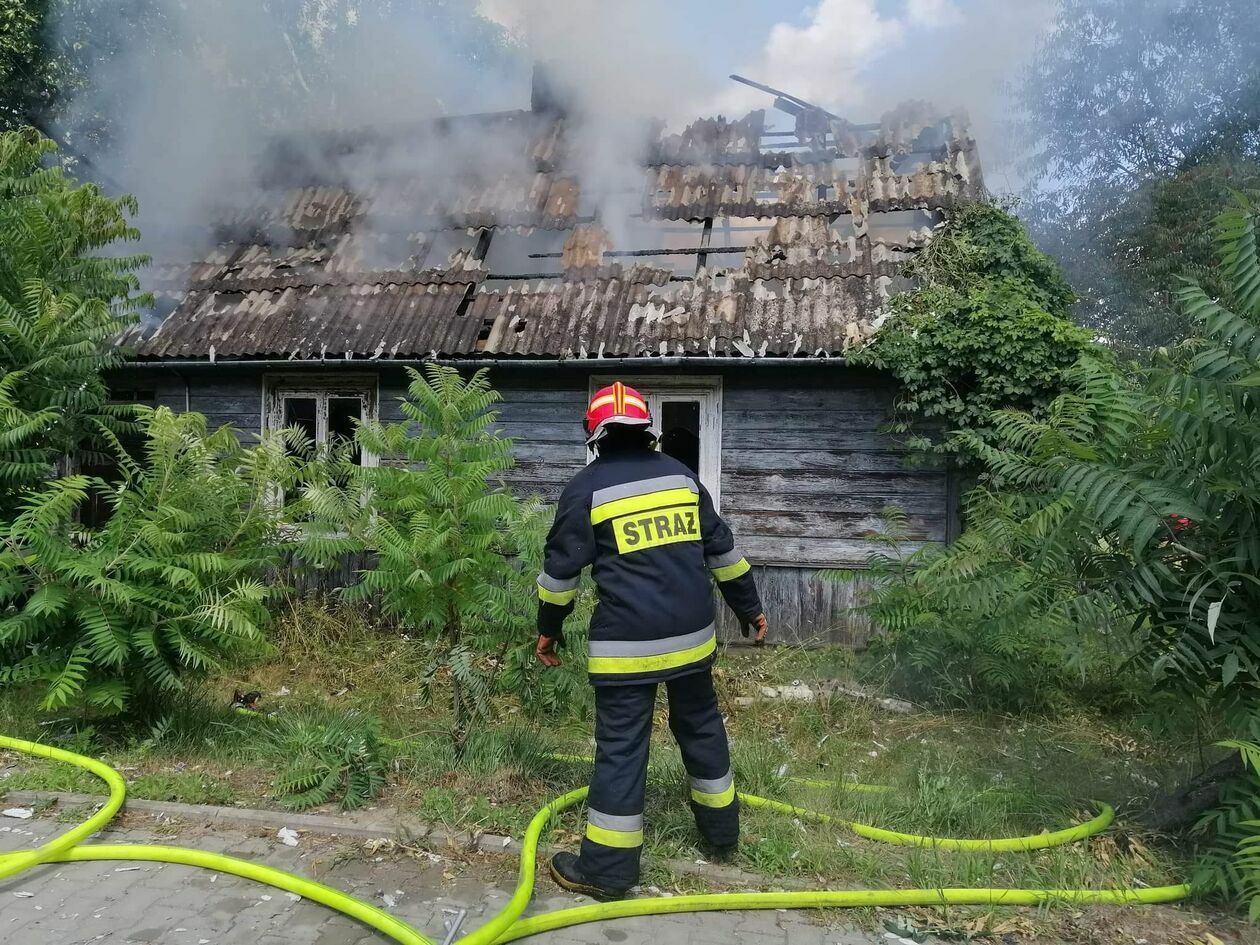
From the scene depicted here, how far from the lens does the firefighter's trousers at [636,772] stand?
328cm

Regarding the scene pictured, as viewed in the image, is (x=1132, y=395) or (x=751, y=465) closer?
(x=1132, y=395)

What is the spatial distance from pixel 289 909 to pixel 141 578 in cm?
227

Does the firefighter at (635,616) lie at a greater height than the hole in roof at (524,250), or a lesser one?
lesser

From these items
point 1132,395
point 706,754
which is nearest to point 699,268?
point 1132,395

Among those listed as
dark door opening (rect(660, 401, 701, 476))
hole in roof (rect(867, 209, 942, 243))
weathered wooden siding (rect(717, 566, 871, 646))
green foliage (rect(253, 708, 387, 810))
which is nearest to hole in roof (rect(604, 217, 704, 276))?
dark door opening (rect(660, 401, 701, 476))

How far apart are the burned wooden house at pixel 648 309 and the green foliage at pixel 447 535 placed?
117 inches

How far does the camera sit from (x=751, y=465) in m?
7.73

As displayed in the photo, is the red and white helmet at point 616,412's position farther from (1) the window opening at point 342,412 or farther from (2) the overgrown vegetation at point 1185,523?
(1) the window opening at point 342,412

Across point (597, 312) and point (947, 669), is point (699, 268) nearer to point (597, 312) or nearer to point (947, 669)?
point (597, 312)

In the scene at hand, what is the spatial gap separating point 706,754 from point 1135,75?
1036 inches

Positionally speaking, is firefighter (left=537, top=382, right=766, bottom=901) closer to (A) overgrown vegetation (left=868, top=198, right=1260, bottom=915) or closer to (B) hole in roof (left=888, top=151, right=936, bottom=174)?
(A) overgrown vegetation (left=868, top=198, right=1260, bottom=915)

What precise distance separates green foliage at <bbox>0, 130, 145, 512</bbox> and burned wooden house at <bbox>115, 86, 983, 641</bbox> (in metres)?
1.95

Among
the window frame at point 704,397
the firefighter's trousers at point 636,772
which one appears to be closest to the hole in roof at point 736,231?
the window frame at point 704,397

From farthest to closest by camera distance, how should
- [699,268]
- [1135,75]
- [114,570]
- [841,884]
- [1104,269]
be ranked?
1. [1135,75]
2. [1104,269]
3. [699,268]
4. [114,570]
5. [841,884]
